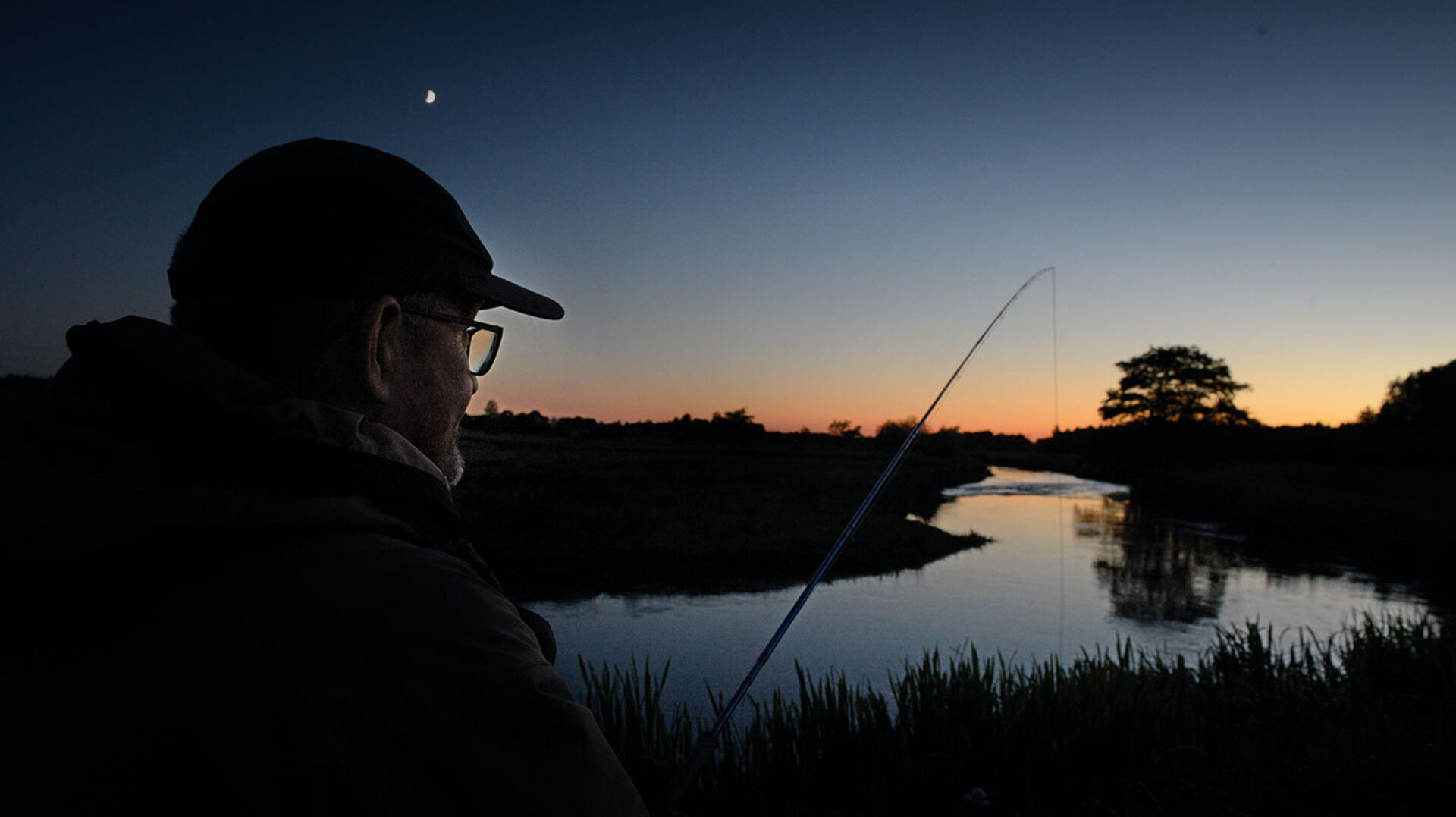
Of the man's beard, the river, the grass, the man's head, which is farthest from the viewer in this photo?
the river

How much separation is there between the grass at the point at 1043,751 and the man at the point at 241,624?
14.1 ft

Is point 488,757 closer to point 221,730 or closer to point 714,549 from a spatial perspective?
point 221,730

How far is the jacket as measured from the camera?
0.67m

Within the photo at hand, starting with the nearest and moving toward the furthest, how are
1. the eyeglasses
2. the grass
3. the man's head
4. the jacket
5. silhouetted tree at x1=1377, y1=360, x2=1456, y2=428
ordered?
the jacket, the man's head, the eyeglasses, the grass, silhouetted tree at x1=1377, y1=360, x2=1456, y2=428

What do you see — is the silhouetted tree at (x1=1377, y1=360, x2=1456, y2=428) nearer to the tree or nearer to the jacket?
the tree

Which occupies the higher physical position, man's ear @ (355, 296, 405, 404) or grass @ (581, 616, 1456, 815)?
man's ear @ (355, 296, 405, 404)

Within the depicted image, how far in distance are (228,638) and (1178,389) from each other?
212 ft

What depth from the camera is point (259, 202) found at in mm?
1164

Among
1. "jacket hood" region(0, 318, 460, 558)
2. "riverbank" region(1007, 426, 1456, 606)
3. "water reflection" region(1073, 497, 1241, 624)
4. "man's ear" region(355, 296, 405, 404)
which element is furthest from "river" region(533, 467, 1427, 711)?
"jacket hood" region(0, 318, 460, 558)

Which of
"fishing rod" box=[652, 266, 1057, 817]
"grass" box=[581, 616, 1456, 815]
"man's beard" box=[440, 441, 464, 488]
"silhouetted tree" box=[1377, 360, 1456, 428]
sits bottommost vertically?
"grass" box=[581, 616, 1456, 815]

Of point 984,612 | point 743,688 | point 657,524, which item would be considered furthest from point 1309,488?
point 743,688

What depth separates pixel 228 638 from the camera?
71 cm

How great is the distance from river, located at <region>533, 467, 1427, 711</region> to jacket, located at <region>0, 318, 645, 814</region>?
754 cm

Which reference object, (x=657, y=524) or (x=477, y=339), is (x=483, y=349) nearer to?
(x=477, y=339)
